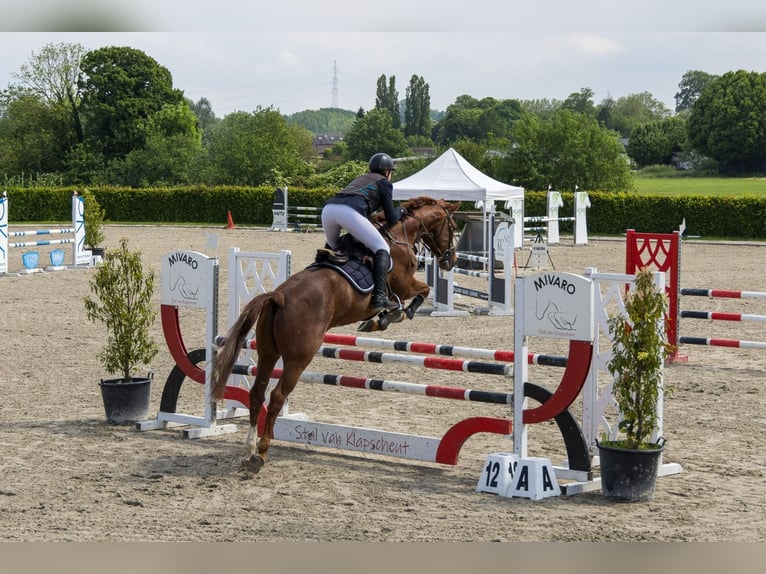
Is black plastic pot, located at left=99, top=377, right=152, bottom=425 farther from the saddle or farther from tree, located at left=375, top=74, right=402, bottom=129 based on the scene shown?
tree, located at left=375, top=74, right=402, bottom=129

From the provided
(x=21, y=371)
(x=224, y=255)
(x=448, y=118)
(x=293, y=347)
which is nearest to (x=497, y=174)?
(x=224, y=255)

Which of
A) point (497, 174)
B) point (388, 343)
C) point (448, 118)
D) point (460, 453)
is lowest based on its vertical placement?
point (460, 453)

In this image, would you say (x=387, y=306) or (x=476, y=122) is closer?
(x=387, y=306)

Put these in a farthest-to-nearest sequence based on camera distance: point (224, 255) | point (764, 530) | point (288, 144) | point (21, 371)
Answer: point (288, 144) → point (224, 255) → point (21, 371) → point (764, 530)

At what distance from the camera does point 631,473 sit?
5.53 metres

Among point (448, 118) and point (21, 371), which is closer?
point (21, 371)

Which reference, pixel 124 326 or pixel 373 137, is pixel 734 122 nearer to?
pixel 373 137

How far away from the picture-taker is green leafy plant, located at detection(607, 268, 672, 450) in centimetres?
551

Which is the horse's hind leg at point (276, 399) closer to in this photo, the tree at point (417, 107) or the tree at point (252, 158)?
the tree at point (252, 158)

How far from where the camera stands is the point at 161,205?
3944cm

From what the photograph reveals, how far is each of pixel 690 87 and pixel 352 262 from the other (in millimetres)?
153004

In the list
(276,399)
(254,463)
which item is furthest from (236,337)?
(254,463)

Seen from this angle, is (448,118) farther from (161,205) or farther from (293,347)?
(293,347)

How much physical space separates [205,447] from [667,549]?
352cm
